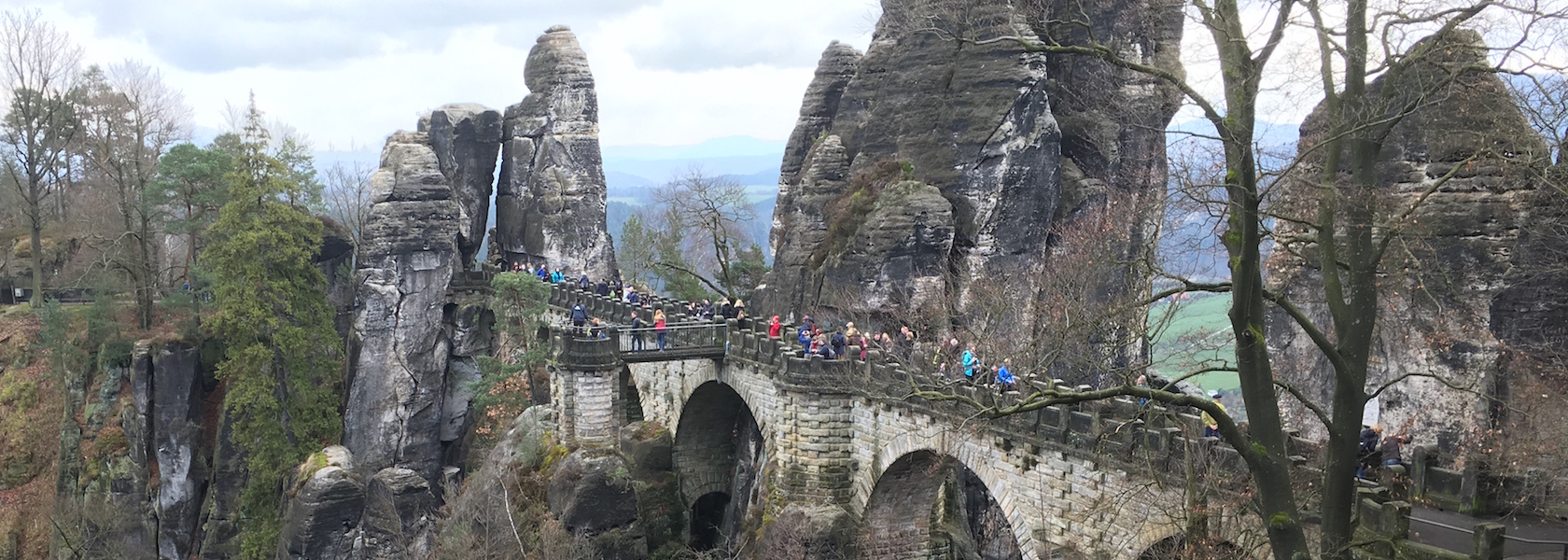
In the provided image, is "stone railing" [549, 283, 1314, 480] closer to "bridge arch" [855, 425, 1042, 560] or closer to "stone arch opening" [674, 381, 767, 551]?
"bridge arch" [855, 425, 1042, 560]

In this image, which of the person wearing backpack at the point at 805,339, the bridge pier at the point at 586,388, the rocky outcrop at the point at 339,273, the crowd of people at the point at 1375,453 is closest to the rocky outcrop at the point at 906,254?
the person wearing backpack at the point at 805,339

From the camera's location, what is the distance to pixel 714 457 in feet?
112

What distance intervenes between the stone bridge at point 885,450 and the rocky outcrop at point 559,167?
6.14 meters

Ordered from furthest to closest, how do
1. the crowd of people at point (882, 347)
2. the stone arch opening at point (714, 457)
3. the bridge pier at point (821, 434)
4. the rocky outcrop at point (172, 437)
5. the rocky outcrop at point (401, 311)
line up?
the rocky outcrop at point (401, 311), the rocky outcrop at point (172, 437), the stone arch opening at point (714, 457), the bridge pier at point (821, 434), the crowd of people at point (882, 347)

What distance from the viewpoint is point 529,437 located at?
3161 cm

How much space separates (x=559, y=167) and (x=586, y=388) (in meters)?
17.2

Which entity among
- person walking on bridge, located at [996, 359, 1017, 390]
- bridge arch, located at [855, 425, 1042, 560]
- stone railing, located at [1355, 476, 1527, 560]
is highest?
person walking on bridge, located at [996, 359, 1017, 390]

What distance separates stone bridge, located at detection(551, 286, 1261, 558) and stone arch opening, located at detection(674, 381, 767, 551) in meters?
0.04

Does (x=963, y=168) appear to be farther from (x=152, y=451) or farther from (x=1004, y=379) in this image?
(x=152, y=451)

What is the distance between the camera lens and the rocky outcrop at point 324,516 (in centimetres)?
3584

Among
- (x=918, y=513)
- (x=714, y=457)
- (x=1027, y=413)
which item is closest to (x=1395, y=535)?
(x=1027, y=413)

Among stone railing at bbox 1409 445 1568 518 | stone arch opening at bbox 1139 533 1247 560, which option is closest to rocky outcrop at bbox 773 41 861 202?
stone arch opening at bbox 1139 533 1247 560

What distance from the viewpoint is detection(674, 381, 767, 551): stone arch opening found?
32844mm

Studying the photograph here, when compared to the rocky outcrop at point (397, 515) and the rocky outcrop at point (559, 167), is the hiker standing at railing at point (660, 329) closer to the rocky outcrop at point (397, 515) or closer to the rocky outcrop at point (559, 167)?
the rocky outcrop at point (397, 515)
